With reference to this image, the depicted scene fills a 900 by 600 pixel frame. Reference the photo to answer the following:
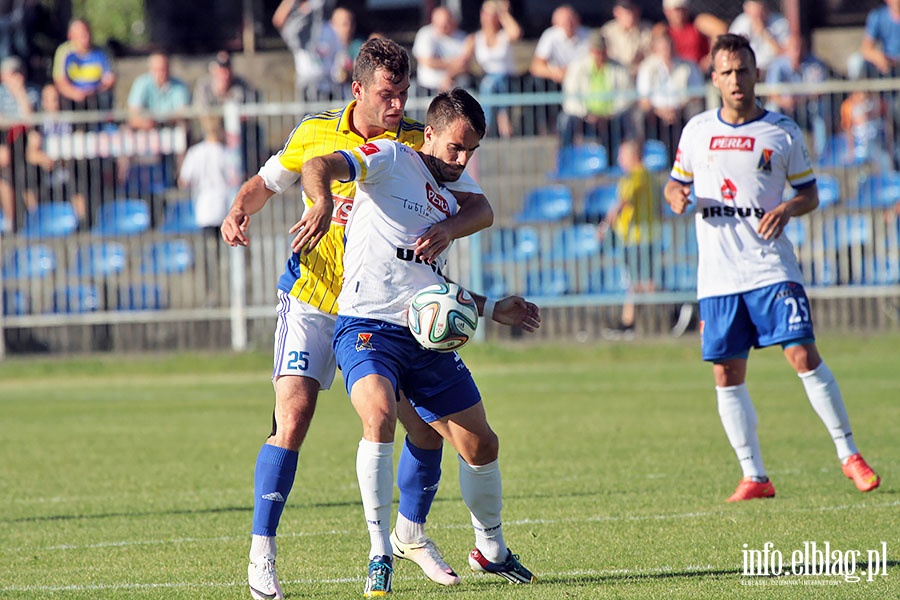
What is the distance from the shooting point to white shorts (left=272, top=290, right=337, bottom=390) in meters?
6.14

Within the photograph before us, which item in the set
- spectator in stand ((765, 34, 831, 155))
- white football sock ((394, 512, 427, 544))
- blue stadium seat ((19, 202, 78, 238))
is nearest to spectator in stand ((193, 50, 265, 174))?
blue stadium seat ((19, 202, 78, 238))

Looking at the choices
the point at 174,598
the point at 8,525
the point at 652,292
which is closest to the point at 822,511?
the point at 174,598

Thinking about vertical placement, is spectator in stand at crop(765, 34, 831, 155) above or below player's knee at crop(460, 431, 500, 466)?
above

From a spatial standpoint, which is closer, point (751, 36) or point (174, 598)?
point (174, 598)

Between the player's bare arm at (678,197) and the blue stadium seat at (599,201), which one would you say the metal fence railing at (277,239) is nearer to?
the blue stadium seat at (599,201)

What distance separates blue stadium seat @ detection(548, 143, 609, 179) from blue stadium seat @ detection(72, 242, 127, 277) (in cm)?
566

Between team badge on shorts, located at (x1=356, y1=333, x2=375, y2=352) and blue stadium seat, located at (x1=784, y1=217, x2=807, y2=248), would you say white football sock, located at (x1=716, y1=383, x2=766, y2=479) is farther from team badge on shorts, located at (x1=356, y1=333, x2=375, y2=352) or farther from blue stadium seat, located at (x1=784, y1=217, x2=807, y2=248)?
blue stadium seat, located at (x1=784, y1=217, x2=807, y2=248)

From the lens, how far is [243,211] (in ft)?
19.5

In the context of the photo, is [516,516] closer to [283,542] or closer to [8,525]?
[283,542]

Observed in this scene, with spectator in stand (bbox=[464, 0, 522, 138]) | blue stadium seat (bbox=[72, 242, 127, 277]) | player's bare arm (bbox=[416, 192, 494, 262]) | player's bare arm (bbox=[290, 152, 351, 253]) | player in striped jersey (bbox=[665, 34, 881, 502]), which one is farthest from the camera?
spectator in stand (bbox=[464, 0, 522, 138])

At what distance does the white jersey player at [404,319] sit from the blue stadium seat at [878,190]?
1203 cm

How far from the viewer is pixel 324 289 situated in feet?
20.5

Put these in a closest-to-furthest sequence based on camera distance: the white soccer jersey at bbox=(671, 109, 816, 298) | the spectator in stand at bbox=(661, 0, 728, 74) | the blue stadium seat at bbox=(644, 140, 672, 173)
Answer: the white soccer jersey at bbox=(671, 109, 816, 298) < the blue stadium seat at bbox=(644, 140, 672, 173) < the spectator in stand at bbox=(661, 0, 728, 74)

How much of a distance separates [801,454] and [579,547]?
3.57 metres
